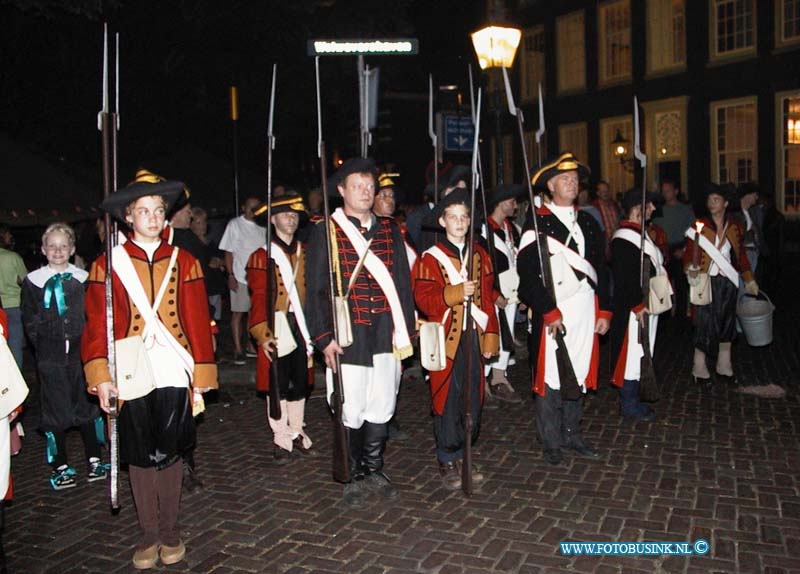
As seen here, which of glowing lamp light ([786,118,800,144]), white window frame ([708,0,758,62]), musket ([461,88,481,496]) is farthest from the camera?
white window frame ([708,0,758,62])

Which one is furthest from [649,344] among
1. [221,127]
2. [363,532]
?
[221,127]

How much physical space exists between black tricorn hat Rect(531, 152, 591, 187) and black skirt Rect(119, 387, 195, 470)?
3030 mm

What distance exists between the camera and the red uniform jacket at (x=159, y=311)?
13.7ft

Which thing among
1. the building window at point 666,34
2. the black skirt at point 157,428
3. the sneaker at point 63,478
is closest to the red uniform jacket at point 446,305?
the black skirt at point 157,428

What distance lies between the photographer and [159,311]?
4281mm

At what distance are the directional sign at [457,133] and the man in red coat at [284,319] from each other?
4574 mm

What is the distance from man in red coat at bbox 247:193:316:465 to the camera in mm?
5953

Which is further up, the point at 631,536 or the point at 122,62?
the point at 122,62

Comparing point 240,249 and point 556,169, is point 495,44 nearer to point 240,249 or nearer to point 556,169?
point 240,249

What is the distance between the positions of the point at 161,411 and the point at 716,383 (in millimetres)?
6055

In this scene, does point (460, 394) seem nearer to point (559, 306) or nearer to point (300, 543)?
point (559, 306)

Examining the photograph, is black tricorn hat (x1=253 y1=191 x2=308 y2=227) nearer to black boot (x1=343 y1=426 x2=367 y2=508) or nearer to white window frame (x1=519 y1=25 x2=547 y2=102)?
black boot (x1=343 y1=426 x2=367 y2=508)

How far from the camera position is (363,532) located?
185 inches

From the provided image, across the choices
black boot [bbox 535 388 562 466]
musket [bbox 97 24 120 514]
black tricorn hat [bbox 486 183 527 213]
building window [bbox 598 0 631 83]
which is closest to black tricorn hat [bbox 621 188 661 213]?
black tricorn hat [bbox 486 183 527 213]
